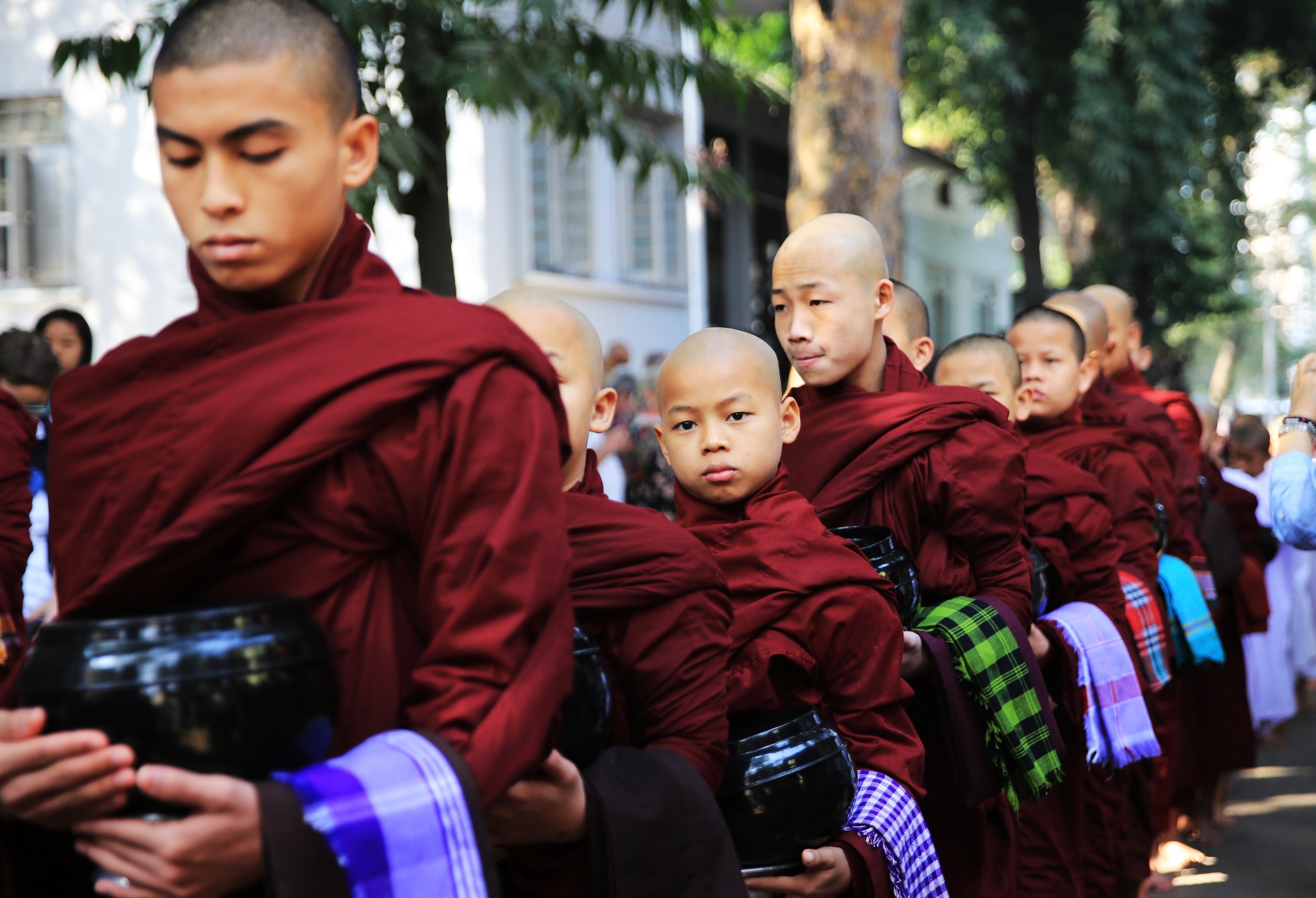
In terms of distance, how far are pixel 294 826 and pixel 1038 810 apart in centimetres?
288

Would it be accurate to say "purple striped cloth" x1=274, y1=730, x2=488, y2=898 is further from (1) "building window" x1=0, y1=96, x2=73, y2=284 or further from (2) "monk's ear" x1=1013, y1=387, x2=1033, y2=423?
(1) "building window" x1=0, y1=96, x2=73, y2=284

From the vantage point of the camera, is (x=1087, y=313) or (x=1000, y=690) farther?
(x=1087, y=313)

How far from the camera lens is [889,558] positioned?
2.82m

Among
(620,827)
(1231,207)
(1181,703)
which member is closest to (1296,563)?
(1181,703)

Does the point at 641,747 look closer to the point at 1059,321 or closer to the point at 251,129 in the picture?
the point at 251,129

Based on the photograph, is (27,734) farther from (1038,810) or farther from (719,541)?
(1038,810)

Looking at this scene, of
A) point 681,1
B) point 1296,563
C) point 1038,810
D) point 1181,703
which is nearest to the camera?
point 1038,810

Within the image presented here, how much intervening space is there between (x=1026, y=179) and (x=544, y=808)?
14246mm

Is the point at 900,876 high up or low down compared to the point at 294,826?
down

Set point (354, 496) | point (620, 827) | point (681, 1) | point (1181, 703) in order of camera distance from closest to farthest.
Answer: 1. point (354, 496)
2. point (620, 827)
3. point (681, 1)
4. point (1181, 703)

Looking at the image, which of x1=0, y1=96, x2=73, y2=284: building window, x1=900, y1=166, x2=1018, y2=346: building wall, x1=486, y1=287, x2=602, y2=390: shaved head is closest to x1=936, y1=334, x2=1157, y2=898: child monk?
x1=486, y1=287, x2=602, y2=390: shaved head

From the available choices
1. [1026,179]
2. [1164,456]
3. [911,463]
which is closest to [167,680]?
[911,463]

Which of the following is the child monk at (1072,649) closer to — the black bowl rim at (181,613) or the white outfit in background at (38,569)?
the black bowl rim at (181,613)

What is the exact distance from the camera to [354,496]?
1.47 m
